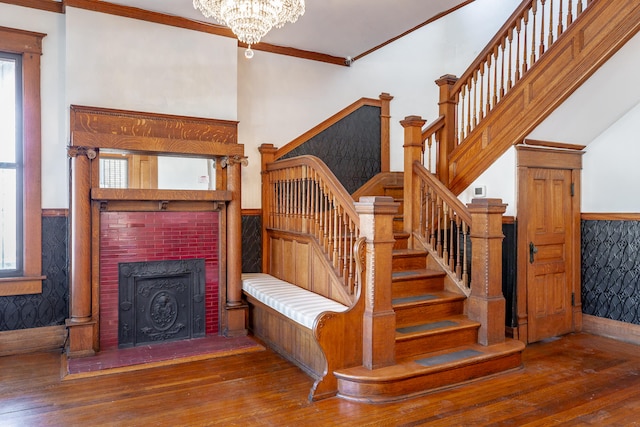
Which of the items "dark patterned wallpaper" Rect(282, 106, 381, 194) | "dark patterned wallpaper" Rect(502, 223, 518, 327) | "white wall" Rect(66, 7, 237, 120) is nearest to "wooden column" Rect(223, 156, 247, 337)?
"white wall" Rect(66, 7, 237, 120)

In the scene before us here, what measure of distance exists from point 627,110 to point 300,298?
3.83 metres

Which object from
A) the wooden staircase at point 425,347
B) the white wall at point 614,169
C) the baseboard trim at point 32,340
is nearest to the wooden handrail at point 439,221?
the wooden staircase at point 425,347

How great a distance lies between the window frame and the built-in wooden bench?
80.7 inches

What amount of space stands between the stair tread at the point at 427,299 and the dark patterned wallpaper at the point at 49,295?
324 centimetres

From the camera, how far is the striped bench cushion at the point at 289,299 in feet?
12.4

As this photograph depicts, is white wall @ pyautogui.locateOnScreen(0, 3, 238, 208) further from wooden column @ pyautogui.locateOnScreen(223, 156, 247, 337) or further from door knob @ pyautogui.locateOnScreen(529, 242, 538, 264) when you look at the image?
door knob @ pyautogui.locateOnScreen(529, 242, 538, 264)

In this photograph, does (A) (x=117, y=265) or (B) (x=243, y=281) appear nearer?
(A) (x=117, y=265)

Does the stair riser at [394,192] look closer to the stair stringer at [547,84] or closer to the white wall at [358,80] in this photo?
the white wall at [358,80]

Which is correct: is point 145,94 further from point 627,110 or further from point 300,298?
point 627,110

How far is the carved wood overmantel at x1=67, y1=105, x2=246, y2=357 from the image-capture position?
14.2 feet

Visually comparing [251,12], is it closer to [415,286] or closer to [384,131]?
[415,286]

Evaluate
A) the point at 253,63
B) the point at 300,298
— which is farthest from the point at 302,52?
the point at 300,298

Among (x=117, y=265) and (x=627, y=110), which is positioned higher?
(x=627, y=110)

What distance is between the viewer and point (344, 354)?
3562 millimetres
